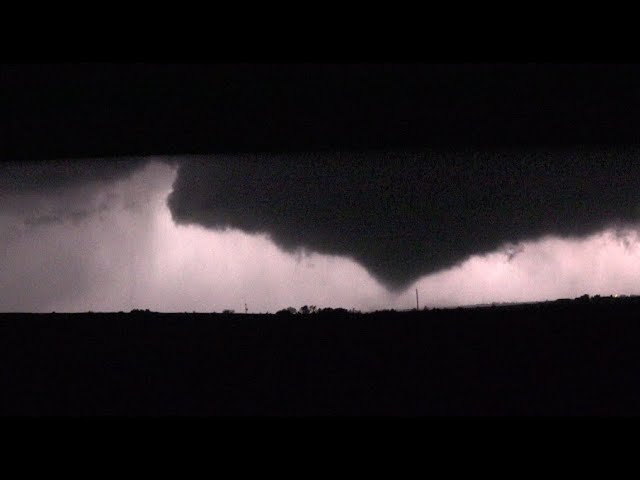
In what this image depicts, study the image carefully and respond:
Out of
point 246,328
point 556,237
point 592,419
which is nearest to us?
point 592,419

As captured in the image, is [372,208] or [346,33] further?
[372,208]

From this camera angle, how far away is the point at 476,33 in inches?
83.2

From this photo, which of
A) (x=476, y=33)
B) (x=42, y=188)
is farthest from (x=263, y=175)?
(x=476, y=33)

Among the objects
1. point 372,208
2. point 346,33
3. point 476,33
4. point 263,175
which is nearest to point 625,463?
point 476,33

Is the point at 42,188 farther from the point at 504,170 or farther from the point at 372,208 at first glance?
the point at 504,170

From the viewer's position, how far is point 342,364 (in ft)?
9.29

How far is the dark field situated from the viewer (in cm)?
268

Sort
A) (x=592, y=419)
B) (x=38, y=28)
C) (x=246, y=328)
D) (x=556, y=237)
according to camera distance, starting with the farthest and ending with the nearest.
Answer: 1. (x=556, y=237)
2. (x=246, y=328)
3. (x=592, y=419)
4. (x=38, y=28)

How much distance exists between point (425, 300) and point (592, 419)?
149cm

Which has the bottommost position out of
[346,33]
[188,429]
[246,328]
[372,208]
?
[188,429]

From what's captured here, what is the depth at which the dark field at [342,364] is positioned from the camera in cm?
268

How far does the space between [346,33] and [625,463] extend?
6.14ft

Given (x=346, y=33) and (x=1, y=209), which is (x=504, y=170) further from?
(x=1, y=209)

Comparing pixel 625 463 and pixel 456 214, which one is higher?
pixel 456 214
